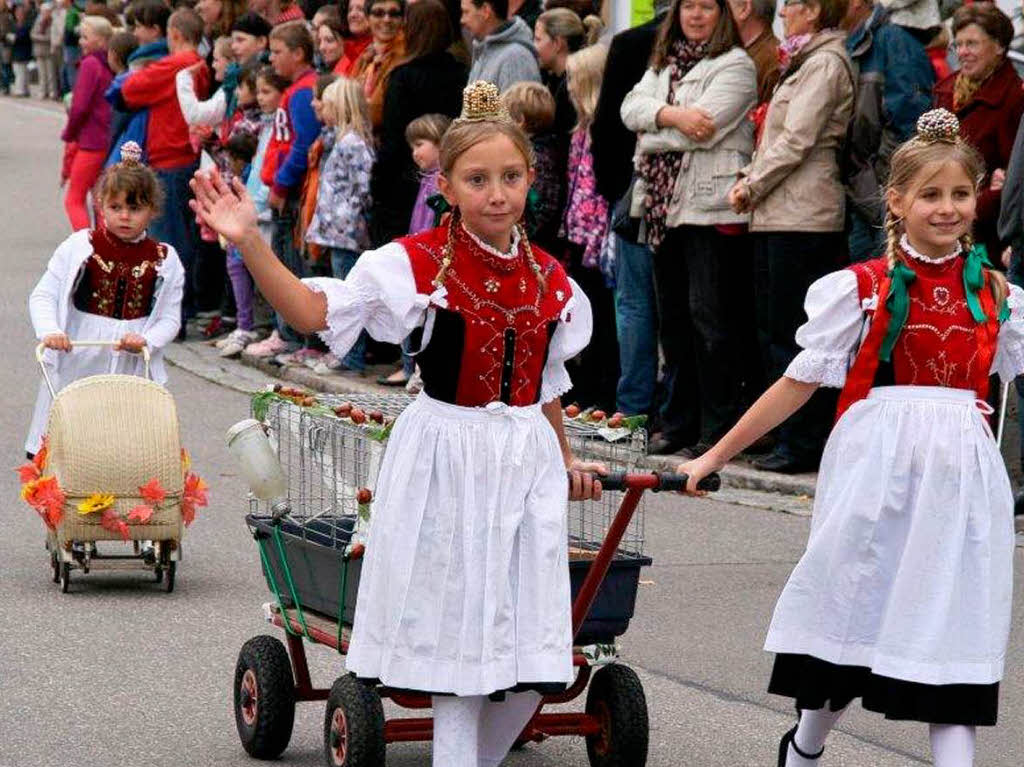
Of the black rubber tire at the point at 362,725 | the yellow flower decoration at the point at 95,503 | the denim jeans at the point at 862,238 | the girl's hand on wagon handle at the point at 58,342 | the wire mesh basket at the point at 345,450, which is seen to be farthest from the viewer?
the denim jeans at the point at 862,238

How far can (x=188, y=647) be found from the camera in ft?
24.6

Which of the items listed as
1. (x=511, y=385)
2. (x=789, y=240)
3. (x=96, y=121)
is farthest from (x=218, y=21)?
(x=511, y=385)

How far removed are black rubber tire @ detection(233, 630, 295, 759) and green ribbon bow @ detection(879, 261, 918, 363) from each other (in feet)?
6.24

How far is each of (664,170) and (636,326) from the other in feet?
3.02

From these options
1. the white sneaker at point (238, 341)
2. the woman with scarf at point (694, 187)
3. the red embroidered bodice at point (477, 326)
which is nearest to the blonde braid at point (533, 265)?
the red embroidered bodice at point (477, 326)

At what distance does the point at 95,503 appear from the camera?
8250 millimetres

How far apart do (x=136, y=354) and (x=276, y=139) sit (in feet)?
17.8

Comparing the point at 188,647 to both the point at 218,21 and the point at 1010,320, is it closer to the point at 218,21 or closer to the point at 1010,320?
the point at 1010,320

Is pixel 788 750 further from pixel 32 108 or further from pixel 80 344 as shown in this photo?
pixel 32 108

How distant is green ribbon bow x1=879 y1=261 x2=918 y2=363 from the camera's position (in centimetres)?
539

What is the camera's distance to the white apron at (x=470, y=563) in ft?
17.2

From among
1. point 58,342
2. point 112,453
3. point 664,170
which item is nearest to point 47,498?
point 112,453

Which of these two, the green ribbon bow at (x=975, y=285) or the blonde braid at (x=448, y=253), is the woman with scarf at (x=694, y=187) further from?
the blonde braid at (x=448, y=253)

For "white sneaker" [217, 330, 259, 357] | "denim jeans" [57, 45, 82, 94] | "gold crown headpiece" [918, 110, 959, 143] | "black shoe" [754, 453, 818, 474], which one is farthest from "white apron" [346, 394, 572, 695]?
"denim jeans" [57, 45, 82, 94]
